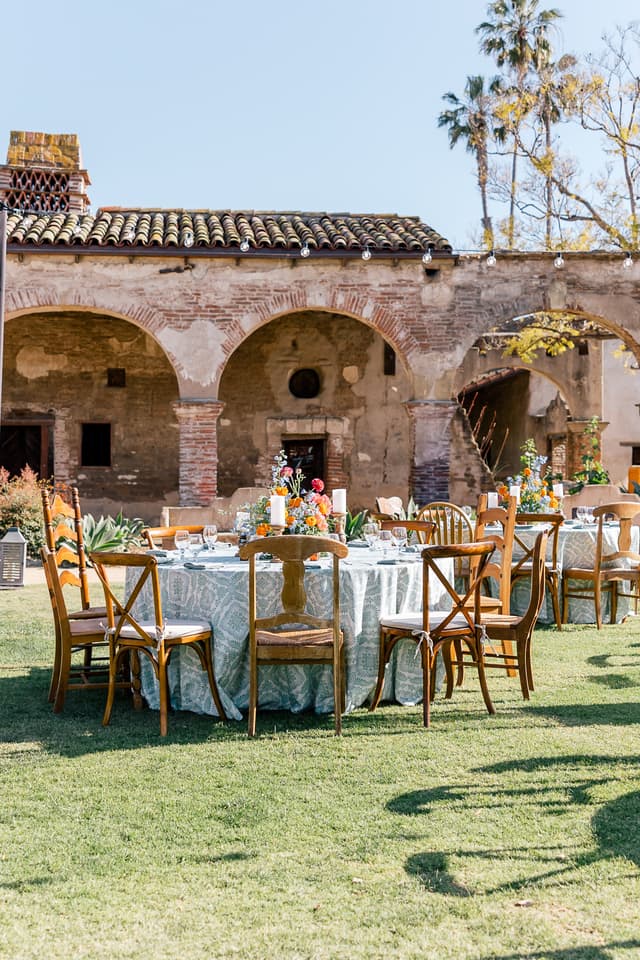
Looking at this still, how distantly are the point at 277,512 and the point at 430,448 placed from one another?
848cm

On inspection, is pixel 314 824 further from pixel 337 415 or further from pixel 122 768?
pixel 337 415

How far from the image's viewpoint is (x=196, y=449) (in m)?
13.5

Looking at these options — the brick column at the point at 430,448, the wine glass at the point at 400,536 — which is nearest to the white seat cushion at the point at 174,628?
the wine glass at the point at 400,536

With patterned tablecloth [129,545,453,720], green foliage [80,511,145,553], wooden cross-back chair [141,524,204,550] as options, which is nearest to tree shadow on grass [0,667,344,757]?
patterned tablecloth [129,545,453,720]

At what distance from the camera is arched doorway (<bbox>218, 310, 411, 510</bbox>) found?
16609 millimetres

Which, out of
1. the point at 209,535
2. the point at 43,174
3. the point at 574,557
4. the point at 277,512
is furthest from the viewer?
the point at 43,174

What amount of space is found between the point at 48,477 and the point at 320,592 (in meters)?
12.2

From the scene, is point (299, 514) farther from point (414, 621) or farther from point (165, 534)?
point (165, 534)

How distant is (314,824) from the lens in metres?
3.43

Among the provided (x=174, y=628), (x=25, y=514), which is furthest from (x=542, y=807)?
(x=25, y=514)

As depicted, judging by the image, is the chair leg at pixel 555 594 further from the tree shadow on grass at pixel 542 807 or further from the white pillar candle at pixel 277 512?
the tree shadow on grass at pixel 542 807

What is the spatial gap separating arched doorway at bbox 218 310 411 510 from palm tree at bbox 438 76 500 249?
13.0 metres

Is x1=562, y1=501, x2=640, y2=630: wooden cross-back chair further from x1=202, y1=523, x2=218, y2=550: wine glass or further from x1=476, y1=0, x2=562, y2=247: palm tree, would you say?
x1=476, y1=0, x2=562, y2=247: palm tree

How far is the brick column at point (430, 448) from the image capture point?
45.0 feet
